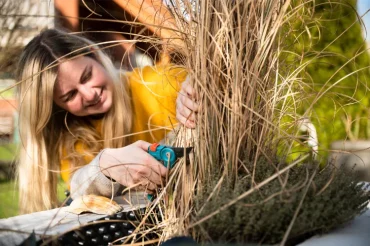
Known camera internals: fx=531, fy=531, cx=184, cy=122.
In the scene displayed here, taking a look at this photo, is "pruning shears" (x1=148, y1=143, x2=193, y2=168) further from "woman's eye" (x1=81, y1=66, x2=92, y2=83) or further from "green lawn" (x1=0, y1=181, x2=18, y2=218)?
"green lawn" (x1=0, y1=181, x2=18, y2=218)

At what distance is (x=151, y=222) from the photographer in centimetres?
138

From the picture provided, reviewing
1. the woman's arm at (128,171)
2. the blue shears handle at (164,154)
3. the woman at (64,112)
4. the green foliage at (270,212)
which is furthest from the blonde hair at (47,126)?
the green foliage at (270,212)

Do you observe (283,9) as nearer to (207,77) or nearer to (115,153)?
(207,77)

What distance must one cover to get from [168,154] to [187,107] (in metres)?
0.12

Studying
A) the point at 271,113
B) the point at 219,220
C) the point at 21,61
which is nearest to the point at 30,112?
the point at 21,61

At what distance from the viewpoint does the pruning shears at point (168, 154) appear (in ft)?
4.19

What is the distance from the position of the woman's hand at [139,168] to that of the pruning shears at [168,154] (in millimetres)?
14

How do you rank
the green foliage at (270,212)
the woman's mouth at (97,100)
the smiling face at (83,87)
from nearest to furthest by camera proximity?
1. the green foliage at (270,212)
2. the smiling face at (83,87)
3. the woman's mouth at (97,100)

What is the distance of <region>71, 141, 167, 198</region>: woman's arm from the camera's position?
4.40 ft

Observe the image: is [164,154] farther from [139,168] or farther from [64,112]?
[64,112]

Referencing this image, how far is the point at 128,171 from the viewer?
4.43ft

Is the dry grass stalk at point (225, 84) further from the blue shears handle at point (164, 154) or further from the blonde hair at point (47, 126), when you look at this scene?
the blonde hair at point (47, 126)

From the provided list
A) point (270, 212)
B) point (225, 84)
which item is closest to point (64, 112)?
point (225, 84)

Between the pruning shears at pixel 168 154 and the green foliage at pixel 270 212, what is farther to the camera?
the pruning shears at pixel 168 154
